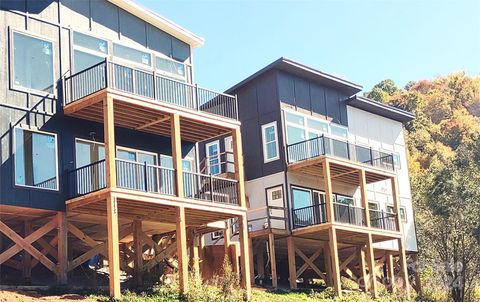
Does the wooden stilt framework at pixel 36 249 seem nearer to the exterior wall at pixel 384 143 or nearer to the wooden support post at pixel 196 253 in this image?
the wooden support post at pixel 196 253

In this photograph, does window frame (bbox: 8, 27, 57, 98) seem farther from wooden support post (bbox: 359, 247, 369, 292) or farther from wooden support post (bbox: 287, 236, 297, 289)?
wooden support post (bbox: 359, 247, 369, 292)

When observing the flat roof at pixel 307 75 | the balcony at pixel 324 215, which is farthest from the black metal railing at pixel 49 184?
the flat roof at pixel 307 75

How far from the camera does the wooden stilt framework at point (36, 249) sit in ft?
75.2

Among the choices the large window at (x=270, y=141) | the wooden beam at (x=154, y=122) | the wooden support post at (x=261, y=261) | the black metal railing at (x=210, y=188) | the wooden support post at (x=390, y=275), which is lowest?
the wooden support post at (x=390, y=275)

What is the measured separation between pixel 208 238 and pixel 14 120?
1448 centimetres

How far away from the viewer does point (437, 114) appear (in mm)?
90000

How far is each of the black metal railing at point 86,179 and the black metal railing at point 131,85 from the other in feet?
7.60

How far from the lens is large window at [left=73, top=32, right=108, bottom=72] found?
2594cm

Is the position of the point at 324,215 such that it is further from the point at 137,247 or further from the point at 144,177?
the point at 144,177

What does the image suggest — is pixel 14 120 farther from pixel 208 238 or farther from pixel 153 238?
pixel 208 238

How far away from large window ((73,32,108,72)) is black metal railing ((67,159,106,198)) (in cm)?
369

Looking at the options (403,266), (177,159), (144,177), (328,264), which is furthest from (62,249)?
(403,266)

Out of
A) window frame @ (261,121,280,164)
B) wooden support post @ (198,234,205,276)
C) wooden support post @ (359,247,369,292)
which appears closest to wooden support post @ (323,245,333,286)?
wooden support post @ (359,247,369,292)

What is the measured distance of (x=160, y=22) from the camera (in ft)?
94.3
